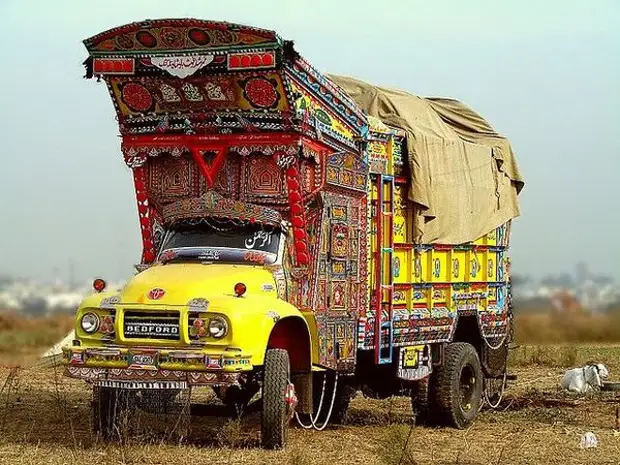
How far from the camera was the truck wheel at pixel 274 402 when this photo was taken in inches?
430

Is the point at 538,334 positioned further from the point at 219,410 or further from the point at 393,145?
the point at 219,410

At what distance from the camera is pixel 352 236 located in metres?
12.9

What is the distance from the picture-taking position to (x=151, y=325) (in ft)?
35.5

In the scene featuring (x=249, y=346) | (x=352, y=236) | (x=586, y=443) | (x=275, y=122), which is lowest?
(x=586, y=443)

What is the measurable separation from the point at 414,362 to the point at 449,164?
2390 mm

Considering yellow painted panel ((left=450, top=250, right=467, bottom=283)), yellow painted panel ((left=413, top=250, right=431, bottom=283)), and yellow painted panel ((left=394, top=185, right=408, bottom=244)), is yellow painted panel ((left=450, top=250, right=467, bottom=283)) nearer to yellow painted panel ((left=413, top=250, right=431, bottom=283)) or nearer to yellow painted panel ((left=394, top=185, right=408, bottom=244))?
yellow painted panel ((left=413, top=250, right=431, bottom=283))

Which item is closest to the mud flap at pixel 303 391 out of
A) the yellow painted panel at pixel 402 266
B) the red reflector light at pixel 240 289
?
the red reflector light at pixel 240 289

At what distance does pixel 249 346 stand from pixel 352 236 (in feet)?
8.44

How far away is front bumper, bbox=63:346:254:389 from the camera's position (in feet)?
34.5

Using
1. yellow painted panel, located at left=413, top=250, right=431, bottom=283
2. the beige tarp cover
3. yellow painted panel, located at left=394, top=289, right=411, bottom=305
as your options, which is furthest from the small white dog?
yellow painted panel, located at left=394, top=289, right=411, bottom=305

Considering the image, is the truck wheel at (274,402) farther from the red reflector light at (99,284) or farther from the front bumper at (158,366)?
the red reflector light at (99,284)

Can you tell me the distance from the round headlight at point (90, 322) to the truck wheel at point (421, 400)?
4.49 meters

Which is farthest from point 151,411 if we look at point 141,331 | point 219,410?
point 219,410

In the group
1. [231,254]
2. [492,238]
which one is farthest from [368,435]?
[492,238]
